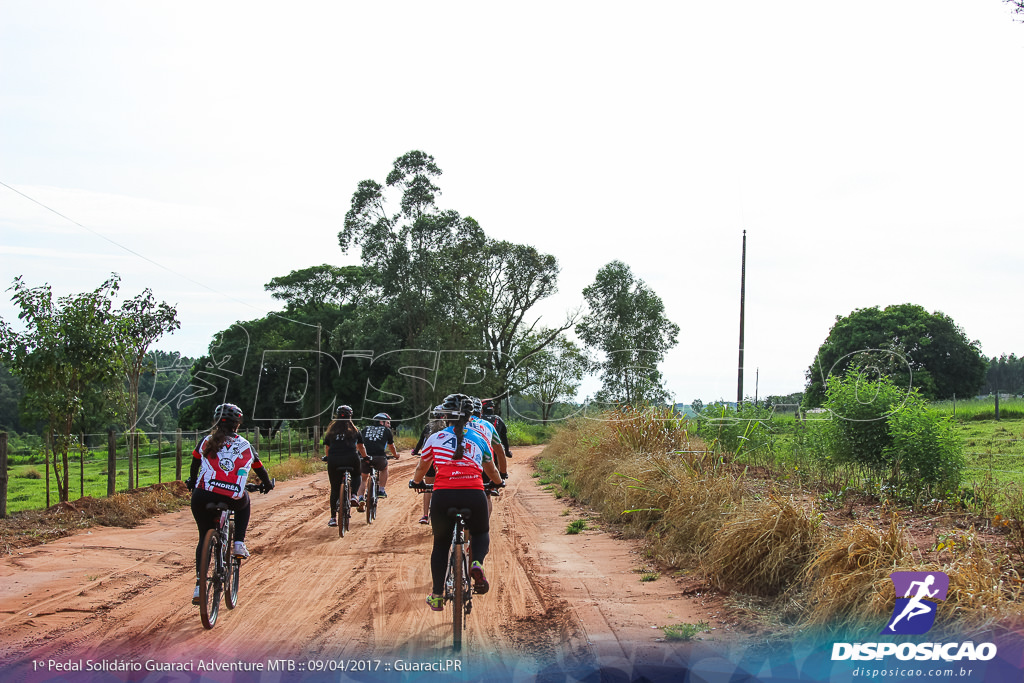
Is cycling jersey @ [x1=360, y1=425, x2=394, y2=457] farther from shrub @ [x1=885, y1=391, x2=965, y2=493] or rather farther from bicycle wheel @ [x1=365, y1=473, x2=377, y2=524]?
shrub @ [x1=885, y1=391, x2=965, y2=493]

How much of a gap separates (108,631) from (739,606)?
548 centimetres

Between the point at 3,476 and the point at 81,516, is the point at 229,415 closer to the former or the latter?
the point at 81,516

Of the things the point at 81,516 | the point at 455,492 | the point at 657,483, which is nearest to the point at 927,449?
the point at 657,483

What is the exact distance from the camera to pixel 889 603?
17.5 ft

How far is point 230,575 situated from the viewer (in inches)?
267

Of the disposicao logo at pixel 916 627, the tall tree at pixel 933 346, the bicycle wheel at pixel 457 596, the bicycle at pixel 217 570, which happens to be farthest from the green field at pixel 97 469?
the tall tree at pixel 933 346

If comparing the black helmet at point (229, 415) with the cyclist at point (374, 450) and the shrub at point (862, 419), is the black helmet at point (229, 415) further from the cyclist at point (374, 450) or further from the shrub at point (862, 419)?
the shrub at point (862, 419)

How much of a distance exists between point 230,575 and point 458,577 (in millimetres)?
2412

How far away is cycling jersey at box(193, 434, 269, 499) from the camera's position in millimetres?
6621

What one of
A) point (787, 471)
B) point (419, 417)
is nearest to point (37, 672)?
point (787, 471)

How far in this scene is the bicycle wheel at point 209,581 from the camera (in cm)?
610

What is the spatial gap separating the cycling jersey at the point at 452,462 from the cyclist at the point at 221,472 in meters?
1.79

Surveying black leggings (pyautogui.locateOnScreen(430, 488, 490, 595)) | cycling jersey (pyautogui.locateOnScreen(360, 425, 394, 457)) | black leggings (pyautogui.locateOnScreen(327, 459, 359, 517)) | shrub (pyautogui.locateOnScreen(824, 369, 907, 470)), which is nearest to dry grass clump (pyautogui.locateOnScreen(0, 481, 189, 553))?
black leggings (pyautogui.locateOnScreen(327, 459, 359, 517))

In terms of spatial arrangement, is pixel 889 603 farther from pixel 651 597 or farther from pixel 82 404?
pixel 82 404
